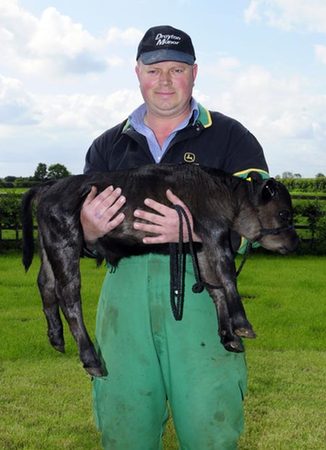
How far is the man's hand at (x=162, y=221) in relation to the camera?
3264 millimetres

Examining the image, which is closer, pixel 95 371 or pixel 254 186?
pixel 95 371

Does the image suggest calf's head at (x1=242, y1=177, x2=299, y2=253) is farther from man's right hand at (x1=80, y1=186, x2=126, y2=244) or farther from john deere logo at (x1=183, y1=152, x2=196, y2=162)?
man's right hand at (x1=80, y1=186, x2=126, y2=244)

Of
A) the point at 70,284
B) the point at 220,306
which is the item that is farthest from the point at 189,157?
the point at 70,284

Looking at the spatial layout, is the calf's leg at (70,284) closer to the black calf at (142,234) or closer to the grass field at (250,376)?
the black calf at (142,234)

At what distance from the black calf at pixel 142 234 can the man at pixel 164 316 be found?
8 centimetres

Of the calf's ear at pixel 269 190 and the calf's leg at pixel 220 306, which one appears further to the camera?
the calf's ear at pixel 269 190

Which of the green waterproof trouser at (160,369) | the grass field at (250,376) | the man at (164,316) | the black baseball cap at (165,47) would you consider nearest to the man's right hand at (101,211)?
the man at (164,316)

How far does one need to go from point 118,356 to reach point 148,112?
4.69 feet

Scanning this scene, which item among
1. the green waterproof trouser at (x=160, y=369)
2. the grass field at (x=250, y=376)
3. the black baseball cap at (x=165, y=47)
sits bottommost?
the grass field at (x=250, y=376)

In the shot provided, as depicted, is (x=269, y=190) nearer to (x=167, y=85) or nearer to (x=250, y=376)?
(x=167, y=85)

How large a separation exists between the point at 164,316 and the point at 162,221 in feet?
1.67

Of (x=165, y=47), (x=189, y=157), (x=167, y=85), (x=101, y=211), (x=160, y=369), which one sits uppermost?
(x=165, y=47)

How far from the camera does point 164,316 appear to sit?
3.34 meters

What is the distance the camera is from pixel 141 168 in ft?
11.1
